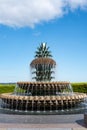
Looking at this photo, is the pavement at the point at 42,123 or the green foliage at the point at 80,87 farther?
the green foliage at the point at 80,87

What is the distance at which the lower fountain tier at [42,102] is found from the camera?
16.6 metres

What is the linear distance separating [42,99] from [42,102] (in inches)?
10.8

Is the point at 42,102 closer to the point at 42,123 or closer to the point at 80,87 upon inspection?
the point at 42,123

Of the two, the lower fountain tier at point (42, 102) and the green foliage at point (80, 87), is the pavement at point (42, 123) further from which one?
the green foliage at point (80, 87)

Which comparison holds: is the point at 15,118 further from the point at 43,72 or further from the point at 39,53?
the point at 39,53

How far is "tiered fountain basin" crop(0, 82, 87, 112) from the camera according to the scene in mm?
16672

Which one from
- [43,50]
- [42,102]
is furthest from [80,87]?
[42,102]

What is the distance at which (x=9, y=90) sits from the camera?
3212cm

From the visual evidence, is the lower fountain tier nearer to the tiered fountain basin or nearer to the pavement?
the tiered fountain basin

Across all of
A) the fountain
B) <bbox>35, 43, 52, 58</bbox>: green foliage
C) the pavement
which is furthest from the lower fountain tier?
<bbox>35, 43, 52, 58</bbox>: green foliage

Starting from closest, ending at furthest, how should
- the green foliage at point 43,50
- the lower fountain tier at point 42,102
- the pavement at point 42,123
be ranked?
the pavement at point 42,123
the lower fountain tier at point 42,102
the green foliage at point 43,50

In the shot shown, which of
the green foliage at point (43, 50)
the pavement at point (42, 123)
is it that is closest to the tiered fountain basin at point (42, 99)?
the pavement at point (42, 123)

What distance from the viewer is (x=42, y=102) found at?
54.9ft

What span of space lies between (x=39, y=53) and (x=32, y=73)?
15.9ft
